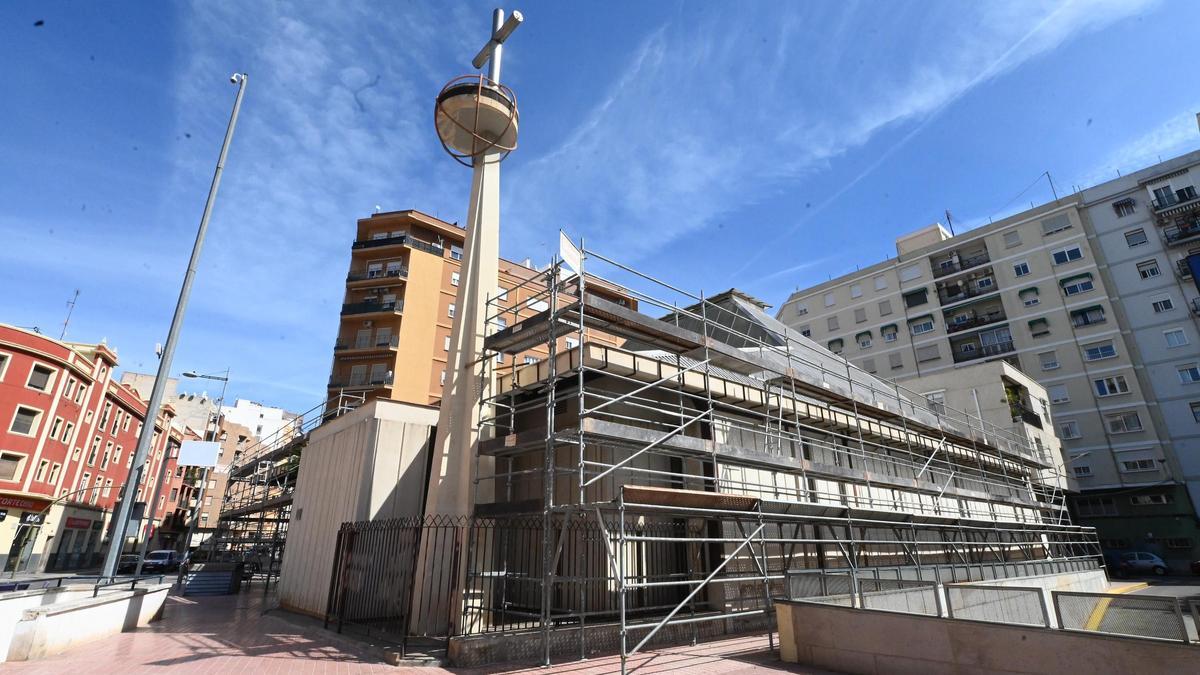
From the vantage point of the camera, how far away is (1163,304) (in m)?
36.8

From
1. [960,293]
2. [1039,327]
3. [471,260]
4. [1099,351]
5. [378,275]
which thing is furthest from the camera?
[960,293]

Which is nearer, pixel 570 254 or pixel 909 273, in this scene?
pixel 570 254

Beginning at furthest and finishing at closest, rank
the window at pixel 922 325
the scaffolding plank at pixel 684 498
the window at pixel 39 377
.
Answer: the window at pixel 922 325, the window at pixel 39 377, the scaffolding plank at pixel 684 498

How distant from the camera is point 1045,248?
136 ft

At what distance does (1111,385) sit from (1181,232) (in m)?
10.9

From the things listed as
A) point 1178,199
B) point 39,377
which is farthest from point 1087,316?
point 39,377

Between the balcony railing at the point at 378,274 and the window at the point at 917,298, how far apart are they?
38659 millimetres

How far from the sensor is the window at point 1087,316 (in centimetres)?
3797

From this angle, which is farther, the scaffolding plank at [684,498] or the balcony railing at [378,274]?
the balcony railing at [378,274]

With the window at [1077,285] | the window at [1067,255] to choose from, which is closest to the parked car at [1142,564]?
the window at [1077,285]

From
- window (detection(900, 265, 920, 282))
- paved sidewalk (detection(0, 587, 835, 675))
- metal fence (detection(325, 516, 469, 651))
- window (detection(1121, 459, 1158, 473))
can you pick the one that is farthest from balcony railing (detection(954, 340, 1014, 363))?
metal fence (detection(325, 516, 469, 651))

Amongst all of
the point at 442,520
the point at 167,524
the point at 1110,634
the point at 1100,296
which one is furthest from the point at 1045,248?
the point at 167,524

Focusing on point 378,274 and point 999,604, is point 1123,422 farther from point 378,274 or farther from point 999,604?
point 378,274

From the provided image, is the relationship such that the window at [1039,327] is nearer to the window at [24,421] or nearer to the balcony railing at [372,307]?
the balcony railing at [372,307]
